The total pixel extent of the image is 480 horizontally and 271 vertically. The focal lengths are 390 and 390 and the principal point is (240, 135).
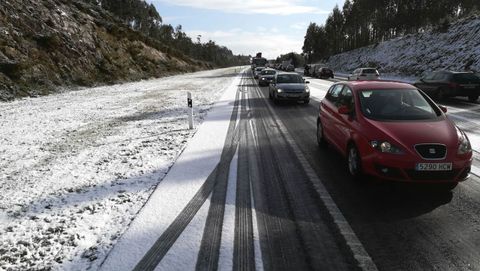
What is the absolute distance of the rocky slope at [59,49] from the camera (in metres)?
21.8

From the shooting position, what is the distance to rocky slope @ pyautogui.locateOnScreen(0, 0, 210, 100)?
21812 mm

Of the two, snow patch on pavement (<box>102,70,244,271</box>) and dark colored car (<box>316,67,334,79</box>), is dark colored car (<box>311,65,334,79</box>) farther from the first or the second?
snow patch on pavement (<box>102,70,244,271</box>)

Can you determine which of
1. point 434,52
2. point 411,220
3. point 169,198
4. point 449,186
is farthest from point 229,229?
point 434,52

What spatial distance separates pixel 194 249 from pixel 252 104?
45.8ft

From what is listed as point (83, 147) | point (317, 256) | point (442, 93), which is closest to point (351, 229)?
point (317, 256)

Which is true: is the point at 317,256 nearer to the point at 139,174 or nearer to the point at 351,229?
the point at 351,229

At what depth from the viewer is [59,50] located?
27641 millimetres

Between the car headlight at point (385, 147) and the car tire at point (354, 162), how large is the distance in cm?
45

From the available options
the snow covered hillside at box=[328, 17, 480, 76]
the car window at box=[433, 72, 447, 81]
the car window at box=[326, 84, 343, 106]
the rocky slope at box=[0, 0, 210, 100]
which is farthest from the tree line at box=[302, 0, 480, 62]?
the car window at box=[326, 84, 343, 106]

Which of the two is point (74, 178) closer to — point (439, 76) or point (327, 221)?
point (327, 221)

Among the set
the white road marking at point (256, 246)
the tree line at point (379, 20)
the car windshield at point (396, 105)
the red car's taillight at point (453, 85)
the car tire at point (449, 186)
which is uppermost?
the tree line at point (379, 20)

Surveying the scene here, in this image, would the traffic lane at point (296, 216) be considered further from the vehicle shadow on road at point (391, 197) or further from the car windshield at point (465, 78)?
the car windshield at point (465, 78)

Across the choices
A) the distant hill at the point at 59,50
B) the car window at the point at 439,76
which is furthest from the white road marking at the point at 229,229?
the distant hill at the point at 59,50

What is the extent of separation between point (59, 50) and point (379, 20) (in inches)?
2578
